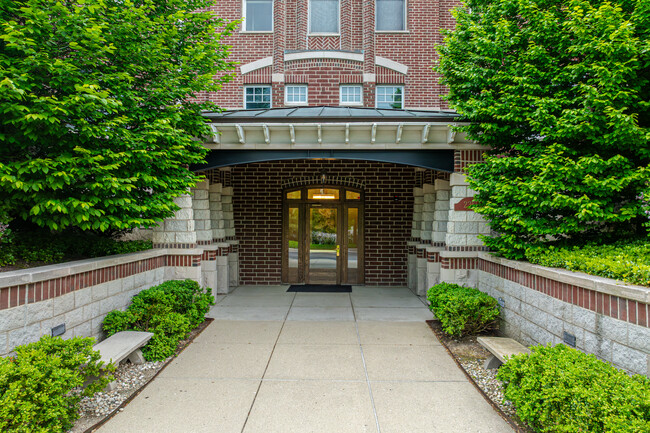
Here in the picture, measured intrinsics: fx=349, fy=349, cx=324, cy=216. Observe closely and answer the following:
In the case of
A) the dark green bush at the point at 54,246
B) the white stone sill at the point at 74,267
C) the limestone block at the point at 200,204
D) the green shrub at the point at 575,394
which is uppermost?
the limestone block at the point at 200,204

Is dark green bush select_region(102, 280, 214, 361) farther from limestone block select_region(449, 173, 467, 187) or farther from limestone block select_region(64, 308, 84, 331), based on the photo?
limestone block select_region(449, 173, 467, 187)

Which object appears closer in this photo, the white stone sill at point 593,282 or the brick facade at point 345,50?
the white stone sill at point 593,282

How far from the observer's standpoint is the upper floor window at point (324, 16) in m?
11.0

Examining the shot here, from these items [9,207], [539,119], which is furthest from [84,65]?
[539,119]

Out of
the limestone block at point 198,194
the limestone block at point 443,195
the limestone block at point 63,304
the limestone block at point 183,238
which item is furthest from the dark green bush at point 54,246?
the limestone block at point 443,195

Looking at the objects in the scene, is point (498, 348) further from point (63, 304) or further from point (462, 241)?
point (63, 304)

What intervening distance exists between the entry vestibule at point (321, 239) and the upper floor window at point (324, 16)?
5045 mm

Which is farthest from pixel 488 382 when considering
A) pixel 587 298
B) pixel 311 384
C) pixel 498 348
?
pixel 311 384

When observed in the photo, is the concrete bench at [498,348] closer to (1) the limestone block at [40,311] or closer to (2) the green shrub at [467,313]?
(2) the green shrub at [467,313]

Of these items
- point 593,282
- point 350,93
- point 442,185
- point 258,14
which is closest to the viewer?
point 593,282

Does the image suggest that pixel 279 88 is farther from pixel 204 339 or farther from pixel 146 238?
pixel 204 339

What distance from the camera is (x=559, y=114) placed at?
5141 millimetres

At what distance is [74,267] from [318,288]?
6487mm

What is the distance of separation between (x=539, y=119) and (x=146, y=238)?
7823 millimetres
